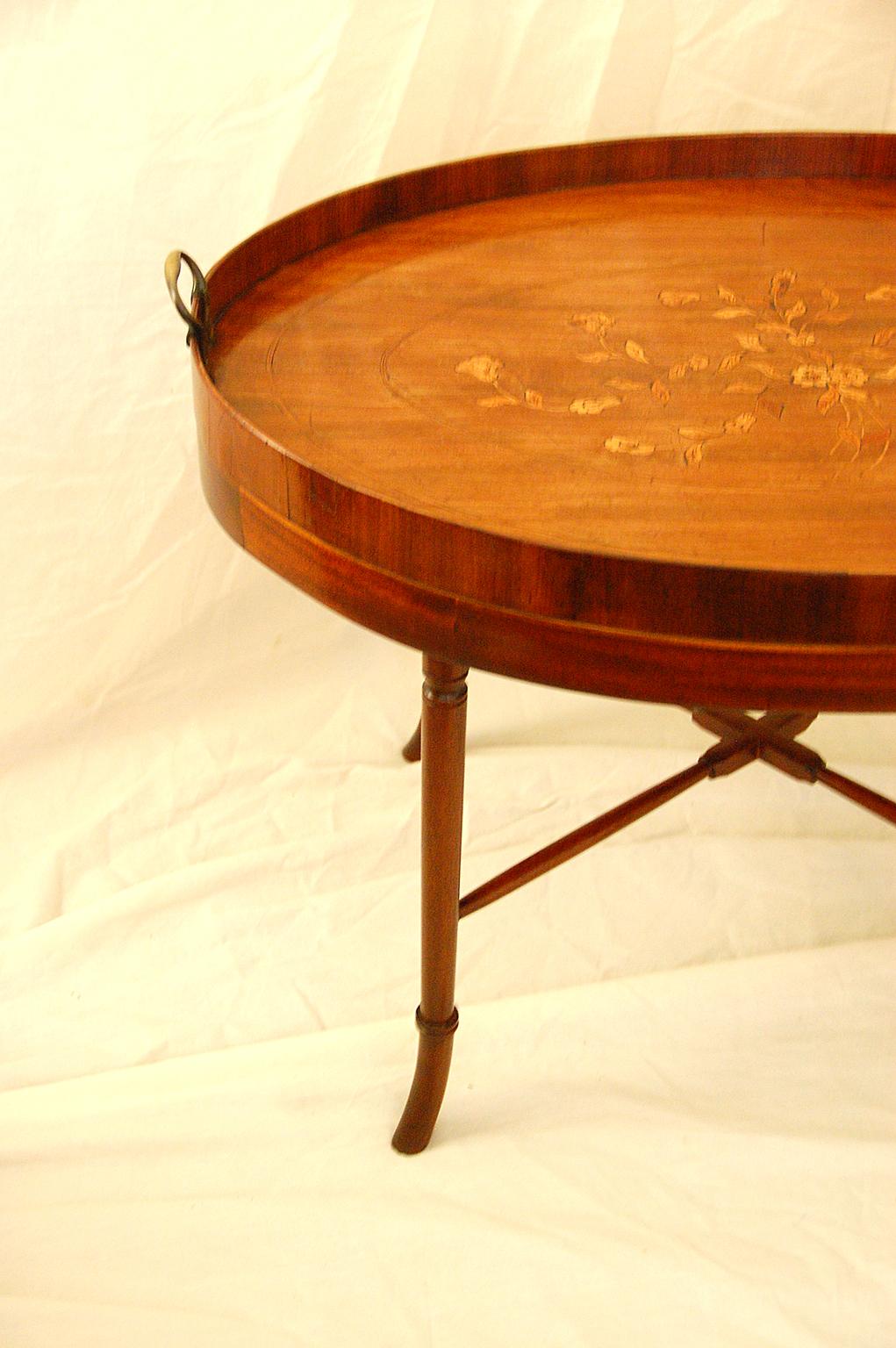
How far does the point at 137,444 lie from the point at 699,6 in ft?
2.72

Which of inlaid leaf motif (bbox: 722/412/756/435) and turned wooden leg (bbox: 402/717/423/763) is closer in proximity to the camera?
inlaid leaf motif (bbox: 722/412/756/435)

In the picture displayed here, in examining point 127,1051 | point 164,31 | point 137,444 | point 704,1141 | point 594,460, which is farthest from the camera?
point 137,444

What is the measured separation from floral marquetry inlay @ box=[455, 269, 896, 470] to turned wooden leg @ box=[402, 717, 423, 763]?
0.72 m

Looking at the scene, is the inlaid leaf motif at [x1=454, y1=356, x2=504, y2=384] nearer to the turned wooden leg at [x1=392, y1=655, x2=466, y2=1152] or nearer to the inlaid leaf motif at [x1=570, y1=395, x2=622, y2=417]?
the inlaid leaf motif at [x1=570, y1=395, x2=622, y2=417]

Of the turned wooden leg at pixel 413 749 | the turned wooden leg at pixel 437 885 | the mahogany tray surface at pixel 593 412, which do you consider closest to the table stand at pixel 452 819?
the turned wooden leg at pixel 437 885

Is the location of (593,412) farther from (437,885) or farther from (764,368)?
(437,885)

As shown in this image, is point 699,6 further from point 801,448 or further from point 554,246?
point 801,448

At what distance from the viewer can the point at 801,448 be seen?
106cm

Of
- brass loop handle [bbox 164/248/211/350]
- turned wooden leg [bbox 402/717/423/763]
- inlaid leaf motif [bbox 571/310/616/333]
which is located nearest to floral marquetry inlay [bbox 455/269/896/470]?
inlaid leaf motif [bbox 571/310/616/333]

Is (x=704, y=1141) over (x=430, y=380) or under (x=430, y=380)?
under

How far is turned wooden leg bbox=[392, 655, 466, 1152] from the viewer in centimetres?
115

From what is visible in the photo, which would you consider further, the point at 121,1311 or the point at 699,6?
the point at 699,6

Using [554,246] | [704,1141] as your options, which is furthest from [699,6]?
[704,1141]

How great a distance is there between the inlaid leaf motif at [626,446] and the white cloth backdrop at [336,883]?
0.67 m
